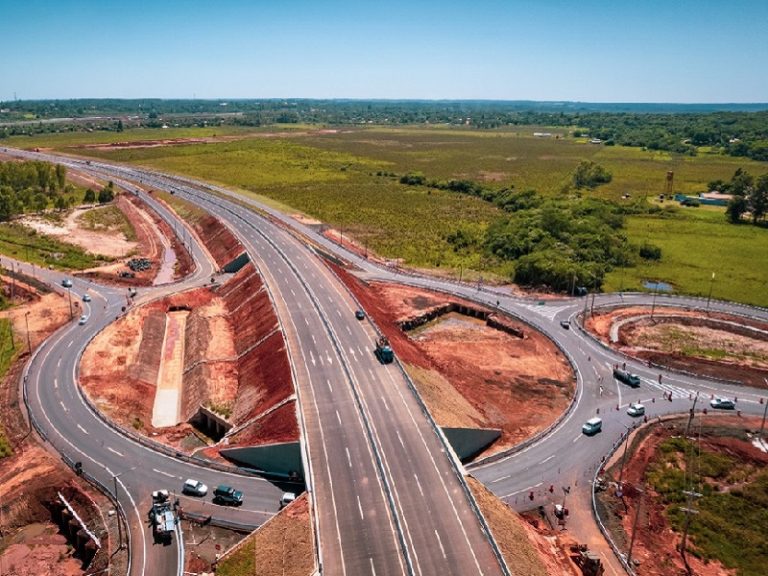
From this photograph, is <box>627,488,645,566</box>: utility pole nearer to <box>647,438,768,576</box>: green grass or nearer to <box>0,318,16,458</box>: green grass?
<box>647,438,768,576</box>: green grass

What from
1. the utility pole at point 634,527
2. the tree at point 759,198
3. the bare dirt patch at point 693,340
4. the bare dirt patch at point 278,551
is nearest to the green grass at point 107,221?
the bare dirt patch at point 693,340

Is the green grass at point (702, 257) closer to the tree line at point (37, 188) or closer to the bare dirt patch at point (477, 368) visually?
the bare dirt patch at point (477, 368)

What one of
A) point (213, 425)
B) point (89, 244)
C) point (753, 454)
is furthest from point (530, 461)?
point (89, 244)

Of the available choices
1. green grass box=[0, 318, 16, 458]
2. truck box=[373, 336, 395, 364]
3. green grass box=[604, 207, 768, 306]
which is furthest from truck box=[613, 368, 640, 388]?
green grass box=[0, 318, 16, 458]

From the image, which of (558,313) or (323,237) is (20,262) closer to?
(323,237)

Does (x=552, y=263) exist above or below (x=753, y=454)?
above
